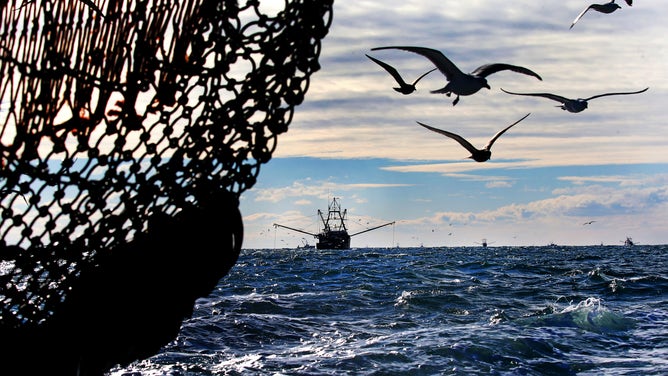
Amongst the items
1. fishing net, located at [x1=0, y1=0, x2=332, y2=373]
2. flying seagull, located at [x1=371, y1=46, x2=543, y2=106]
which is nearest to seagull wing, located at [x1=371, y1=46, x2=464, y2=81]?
flying seagull, located at [x1=371, y1=46, x2=543, y2=106]

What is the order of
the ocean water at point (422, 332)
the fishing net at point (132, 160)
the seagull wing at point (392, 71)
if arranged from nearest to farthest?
the fishing net at point (132, 160), the seagull wing at point (392, 71), the ocean water at point (422, 332)

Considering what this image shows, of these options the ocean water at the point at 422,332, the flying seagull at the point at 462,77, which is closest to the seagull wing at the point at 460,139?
the flying seagull at the point at 462,77

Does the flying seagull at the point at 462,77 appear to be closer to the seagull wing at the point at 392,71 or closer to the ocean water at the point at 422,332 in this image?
the seagull wing at the point at 392,71

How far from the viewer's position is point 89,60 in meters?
4.68

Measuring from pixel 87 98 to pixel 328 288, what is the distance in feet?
63.5

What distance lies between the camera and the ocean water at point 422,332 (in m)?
11.8

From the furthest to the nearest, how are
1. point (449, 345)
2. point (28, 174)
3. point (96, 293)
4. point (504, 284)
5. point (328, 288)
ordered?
point (504, 284), point (328, 288), point (449, 345), point (96, 293), point (28, 174)

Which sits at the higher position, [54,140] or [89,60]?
[89,60]

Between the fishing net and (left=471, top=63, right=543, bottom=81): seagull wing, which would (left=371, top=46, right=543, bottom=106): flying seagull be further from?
the fishing net

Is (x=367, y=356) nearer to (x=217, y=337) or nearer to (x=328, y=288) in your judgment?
(x=217, y=337)

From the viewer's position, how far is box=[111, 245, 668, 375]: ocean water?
463 inches

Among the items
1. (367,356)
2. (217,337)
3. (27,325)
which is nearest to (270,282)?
(217,337)

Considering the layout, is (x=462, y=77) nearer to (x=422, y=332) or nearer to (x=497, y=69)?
(x=497, y=69)

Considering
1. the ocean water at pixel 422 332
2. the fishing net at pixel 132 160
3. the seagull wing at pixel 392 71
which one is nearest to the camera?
the fishing net at pixel 132 160
